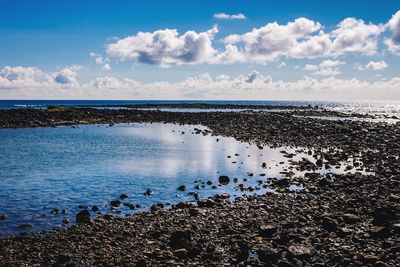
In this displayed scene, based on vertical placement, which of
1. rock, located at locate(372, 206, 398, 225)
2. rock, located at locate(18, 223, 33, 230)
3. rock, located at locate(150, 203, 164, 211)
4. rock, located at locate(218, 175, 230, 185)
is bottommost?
rock, located at locate(18, 223, 33, 230)

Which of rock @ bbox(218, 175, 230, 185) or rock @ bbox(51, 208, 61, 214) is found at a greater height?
rock @ bbox(218, 175, 230, 185)

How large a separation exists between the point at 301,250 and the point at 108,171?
19.7 metres

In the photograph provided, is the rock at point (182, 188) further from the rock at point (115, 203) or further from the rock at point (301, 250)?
the rock at point (301, 250)

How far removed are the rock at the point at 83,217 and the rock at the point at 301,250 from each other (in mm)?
9131

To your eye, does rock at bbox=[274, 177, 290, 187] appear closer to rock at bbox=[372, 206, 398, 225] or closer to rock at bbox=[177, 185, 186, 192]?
rock at bbox=[177, 185, 186, 192]

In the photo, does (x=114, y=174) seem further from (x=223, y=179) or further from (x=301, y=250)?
(x=301, y=250)

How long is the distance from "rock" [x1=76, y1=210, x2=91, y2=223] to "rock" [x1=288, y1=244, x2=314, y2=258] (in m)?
9.13

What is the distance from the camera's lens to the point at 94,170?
2978 cm

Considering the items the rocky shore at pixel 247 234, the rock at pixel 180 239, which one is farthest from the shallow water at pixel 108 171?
the rock at pixel 180 239

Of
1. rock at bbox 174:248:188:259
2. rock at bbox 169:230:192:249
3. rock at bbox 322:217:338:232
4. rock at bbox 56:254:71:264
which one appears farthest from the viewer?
rock at bbox 322:217:338:232

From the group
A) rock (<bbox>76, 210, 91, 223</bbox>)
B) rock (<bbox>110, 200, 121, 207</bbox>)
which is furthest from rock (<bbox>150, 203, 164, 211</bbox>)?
rock (<bbox>76, 210, 91, 223</bbox>)

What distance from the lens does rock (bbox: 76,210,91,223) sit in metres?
16.8

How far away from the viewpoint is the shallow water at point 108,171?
1998cm

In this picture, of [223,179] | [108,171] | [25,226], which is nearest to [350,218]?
[223,179]
